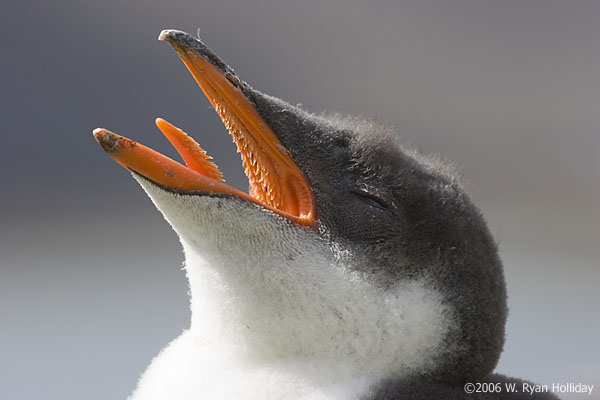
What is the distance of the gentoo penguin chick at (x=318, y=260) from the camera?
139 cm

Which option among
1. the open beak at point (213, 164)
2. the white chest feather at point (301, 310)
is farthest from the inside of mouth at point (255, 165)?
the white chest feather at point (301, 310)

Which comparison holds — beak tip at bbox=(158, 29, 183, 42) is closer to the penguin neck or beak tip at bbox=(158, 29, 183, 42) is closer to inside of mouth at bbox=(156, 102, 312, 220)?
inside of mouth at bbox=(156, 102, 312, 220)

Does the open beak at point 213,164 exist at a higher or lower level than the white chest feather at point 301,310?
higher

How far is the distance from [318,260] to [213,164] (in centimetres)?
31

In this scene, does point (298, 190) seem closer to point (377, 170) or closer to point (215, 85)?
point (377, 170)

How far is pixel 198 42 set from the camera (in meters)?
1.40

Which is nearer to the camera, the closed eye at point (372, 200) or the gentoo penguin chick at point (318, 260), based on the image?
A: the gentoo penguin chick at point (318, 260)

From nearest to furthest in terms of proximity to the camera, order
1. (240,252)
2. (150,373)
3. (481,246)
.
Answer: (240,252) → (481,246) → (150,373)

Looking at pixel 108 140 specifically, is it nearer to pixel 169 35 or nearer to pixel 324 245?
pixel 169 35

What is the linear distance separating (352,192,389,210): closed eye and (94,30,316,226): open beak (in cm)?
12

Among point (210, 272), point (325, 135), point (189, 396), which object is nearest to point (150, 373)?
point (189, 396)

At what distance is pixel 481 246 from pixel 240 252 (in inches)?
21.3

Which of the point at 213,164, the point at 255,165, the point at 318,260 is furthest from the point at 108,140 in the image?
the point at 318,260

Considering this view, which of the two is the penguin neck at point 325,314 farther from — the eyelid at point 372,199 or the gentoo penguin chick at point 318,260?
the eyelid at point 372,199
